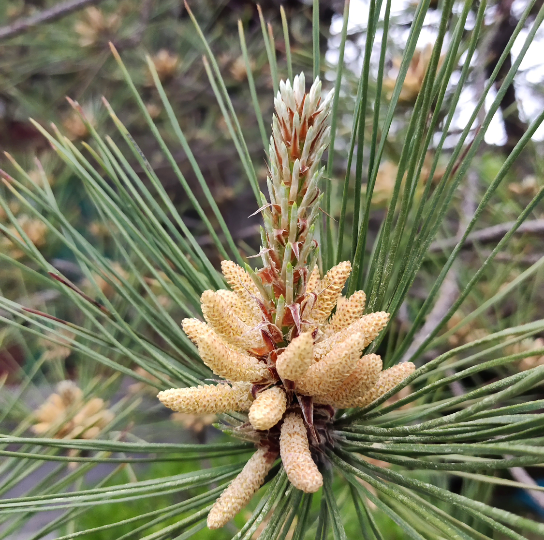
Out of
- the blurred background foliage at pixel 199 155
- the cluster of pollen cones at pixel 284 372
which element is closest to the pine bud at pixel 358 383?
the cluster of pollen cones at pixel 284 372

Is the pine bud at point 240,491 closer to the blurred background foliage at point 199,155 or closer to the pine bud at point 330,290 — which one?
the pine bud at point 330,290

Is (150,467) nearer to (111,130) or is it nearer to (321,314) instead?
(111,130)

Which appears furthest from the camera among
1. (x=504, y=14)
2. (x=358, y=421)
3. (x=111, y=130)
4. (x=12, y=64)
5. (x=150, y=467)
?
(x=150, y=467)

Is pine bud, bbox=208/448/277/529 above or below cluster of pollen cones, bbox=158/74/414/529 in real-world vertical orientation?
below

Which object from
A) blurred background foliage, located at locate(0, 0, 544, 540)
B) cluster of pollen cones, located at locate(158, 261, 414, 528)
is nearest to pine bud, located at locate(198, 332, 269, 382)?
cluster of pollen cones, located at locate(158, 261, 414, 528)

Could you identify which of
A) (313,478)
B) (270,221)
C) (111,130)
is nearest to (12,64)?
(111,130)

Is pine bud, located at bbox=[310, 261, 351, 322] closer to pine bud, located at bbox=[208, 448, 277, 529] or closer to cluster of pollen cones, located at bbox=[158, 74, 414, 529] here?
cluster of pollen cones, located at bbox=[158, 74, 414, 529]

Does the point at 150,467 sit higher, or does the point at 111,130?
the point at 111,130

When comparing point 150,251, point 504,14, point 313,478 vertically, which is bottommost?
point 313,478
